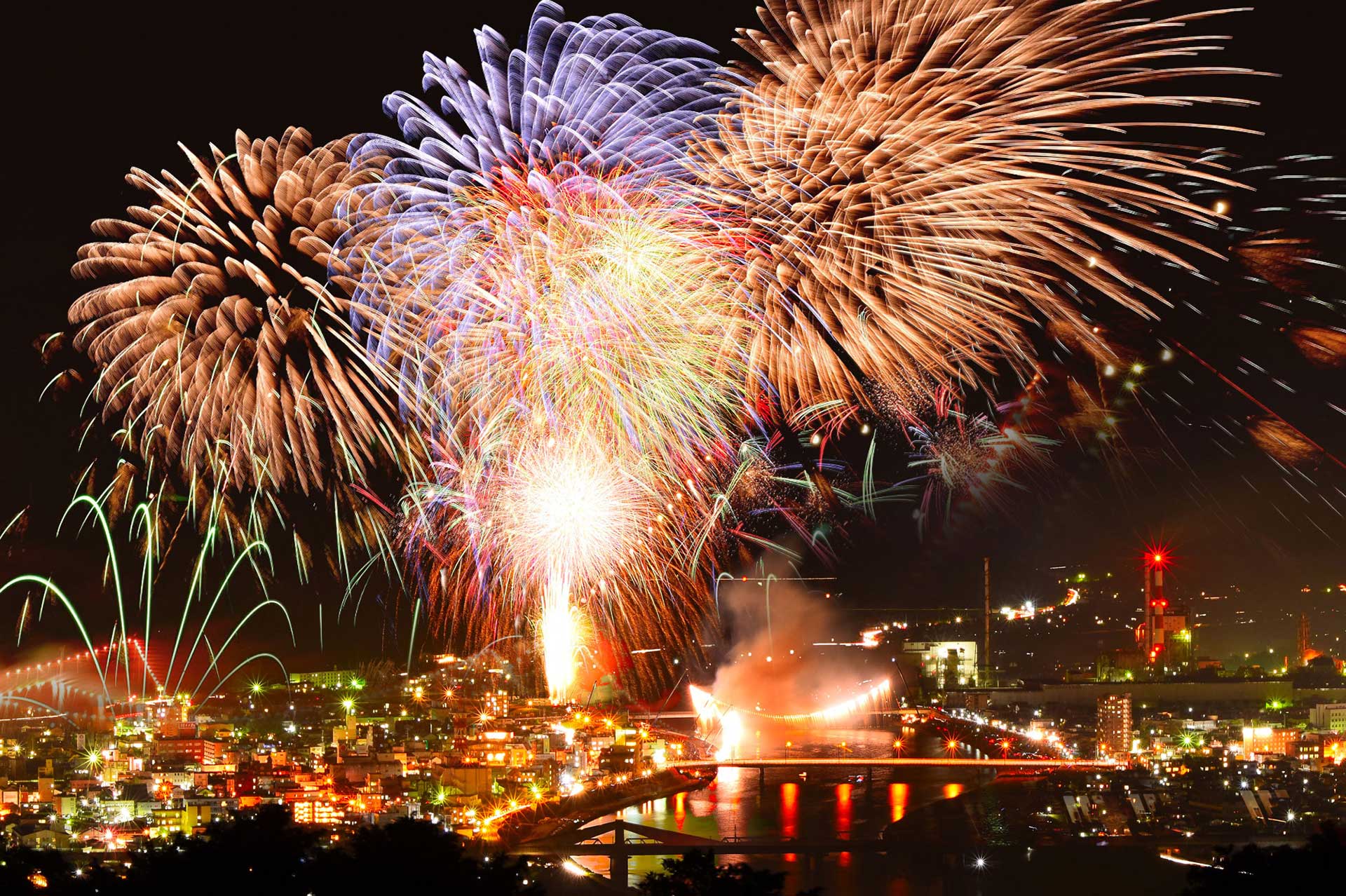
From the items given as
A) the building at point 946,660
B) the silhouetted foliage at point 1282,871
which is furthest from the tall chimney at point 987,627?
the silhouetted foliage at point 1282,871

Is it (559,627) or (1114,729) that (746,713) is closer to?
(1114,729)

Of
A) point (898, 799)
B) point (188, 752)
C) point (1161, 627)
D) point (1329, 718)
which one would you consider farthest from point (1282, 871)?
point (1161, 627)

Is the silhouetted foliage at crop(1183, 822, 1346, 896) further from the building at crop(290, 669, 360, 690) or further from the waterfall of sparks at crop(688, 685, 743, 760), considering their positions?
the building at crop(290, 669, 360, 690)

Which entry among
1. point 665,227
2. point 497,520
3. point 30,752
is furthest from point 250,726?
point 665,227

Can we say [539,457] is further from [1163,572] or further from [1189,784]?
[1163,572]

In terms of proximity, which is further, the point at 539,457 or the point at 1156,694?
the point at 1156,694
